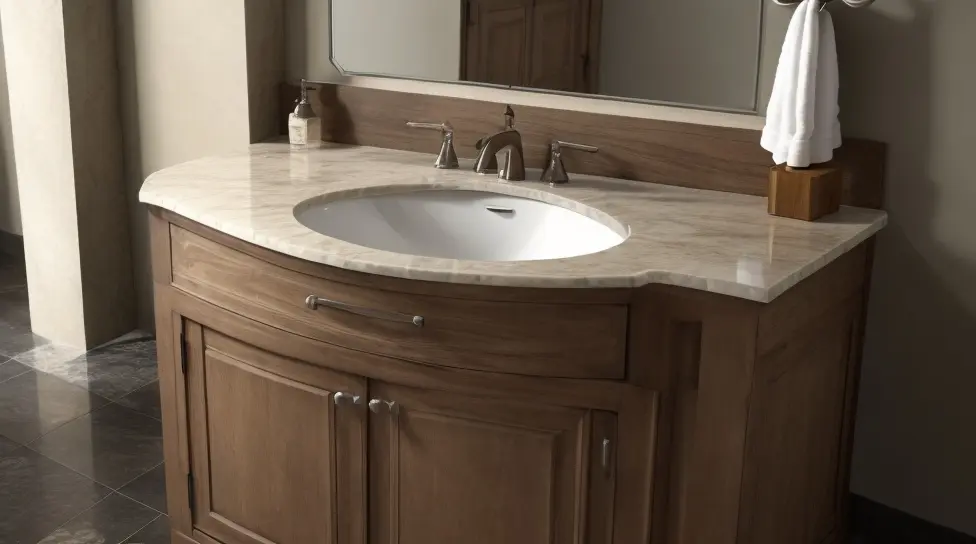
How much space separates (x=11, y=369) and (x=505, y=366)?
6.51ft

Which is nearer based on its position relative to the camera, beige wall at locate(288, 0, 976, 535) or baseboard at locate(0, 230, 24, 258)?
beige wall at locate(288, 0, 976, 535)

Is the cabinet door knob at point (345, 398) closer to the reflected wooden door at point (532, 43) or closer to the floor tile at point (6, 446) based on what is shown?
the reflected wooden door at point (532, 43)

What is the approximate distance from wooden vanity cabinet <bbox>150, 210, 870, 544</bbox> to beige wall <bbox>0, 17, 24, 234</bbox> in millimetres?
2316

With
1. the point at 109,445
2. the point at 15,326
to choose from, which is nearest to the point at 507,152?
the point at 109,445

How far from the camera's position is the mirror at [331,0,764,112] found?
2.01 metres

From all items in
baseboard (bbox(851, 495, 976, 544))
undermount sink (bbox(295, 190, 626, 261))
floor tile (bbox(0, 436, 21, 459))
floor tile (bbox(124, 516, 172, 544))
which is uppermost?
undermount sink (bbox(295, 190, 626, 261))

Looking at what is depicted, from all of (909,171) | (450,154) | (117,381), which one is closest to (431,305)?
(450,154)

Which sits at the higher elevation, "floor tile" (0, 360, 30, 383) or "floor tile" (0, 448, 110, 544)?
"floor tile" (0, 360, 30, 383)

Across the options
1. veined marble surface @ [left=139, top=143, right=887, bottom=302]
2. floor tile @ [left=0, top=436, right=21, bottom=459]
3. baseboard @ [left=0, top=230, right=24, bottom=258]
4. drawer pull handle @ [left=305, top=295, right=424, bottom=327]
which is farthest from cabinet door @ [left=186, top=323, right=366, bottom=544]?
baseboard @ [left=0, top=230, right=24, bottom=258]

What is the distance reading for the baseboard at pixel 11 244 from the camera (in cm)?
412

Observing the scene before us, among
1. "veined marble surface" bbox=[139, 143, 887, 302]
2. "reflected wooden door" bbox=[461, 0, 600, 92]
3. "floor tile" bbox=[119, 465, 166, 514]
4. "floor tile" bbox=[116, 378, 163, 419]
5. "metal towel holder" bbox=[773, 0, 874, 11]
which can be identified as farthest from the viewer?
"floor tile" bbox=[116, 378, 163, 419]

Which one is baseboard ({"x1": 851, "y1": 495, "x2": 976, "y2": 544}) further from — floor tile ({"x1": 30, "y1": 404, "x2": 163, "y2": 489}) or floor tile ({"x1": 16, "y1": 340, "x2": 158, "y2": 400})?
floor tile ({"x1": 16, "y1": 340, "x2": 158, "y2": 400})

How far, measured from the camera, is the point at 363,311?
1.74m

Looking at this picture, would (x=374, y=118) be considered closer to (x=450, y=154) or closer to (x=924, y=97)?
(x=450, y=154)
